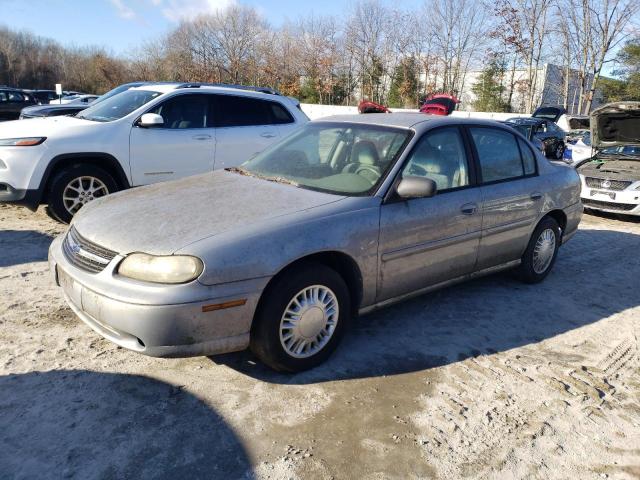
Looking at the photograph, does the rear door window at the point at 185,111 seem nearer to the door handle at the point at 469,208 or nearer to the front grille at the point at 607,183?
the door handle at the point at 469,208

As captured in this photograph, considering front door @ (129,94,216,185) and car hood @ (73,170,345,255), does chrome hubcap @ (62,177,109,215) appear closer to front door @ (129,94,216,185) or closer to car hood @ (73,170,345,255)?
front door @ (129,94,216,185)

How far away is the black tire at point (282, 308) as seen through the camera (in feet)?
9.91

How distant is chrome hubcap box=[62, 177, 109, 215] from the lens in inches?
237

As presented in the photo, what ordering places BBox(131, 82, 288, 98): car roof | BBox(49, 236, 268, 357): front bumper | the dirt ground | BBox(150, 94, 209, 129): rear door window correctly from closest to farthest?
the dirt ground, BBox(49, 236, 268, 357): front bumper, BBox(150, 94, 209, 129): rear door window, BBox(131, 82, 288, 98): car roof

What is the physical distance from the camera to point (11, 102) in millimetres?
20438

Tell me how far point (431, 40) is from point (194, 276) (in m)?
37.0

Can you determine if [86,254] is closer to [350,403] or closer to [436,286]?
[350,403]

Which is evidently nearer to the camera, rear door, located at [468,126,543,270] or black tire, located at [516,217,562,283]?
rear door, located at [468,126,543,270]

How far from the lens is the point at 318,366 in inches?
134

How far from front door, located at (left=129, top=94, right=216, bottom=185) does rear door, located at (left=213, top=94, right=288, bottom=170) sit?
136 mm

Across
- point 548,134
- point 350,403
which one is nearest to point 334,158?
point 350,403

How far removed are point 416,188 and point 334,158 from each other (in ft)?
2.62

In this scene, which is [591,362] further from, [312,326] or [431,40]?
[431,40]

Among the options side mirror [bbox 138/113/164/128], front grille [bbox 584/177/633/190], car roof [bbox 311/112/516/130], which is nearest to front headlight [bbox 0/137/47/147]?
side mirror [bbox 138/113/164/128]
